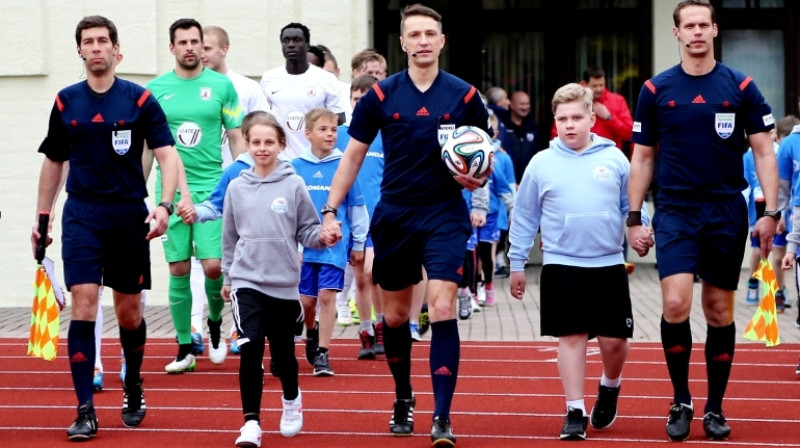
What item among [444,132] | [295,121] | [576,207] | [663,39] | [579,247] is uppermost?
[663,39]

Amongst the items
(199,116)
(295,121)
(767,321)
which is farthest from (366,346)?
(767,321)

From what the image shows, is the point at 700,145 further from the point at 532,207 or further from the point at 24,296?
the point at 24,296

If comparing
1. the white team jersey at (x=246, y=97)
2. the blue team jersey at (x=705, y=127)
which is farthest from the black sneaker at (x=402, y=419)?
the white team jersey at (x=246, y=97)

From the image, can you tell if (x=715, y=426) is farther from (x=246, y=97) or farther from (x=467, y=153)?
(x=246, y=97)

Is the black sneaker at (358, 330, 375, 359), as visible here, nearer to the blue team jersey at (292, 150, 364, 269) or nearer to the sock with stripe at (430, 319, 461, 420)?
the blue team jersey at (292, 150, 364, 269)

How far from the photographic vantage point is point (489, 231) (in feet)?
50.7

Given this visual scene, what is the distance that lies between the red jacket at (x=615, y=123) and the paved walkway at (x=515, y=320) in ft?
5.52

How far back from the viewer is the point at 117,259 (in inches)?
328

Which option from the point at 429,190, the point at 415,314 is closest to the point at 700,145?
the point at 429,190

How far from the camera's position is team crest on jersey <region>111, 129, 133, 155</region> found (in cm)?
826

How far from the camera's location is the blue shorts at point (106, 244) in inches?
322

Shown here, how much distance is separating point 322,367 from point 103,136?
9.65 feet

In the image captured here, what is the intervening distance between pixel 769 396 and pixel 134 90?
426 cm

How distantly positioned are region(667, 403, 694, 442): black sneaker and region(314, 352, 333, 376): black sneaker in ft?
10.8
